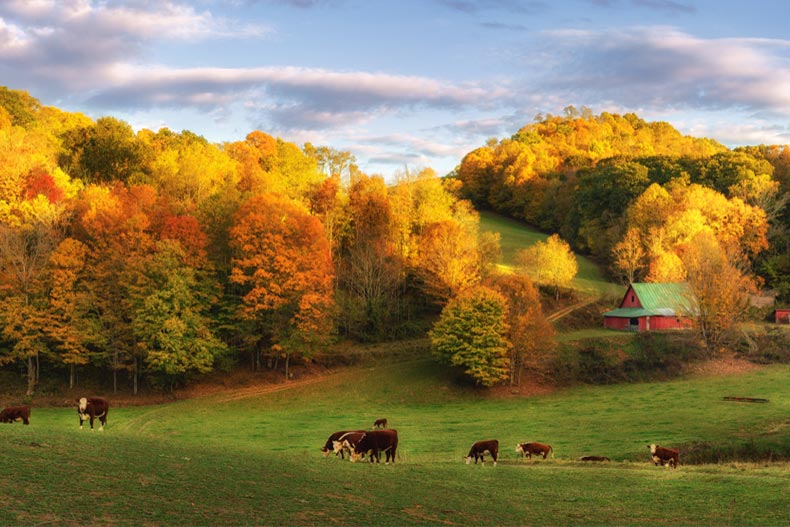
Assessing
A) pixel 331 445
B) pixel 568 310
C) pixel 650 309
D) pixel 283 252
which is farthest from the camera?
pixel 568 310

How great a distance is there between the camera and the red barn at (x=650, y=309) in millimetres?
71812

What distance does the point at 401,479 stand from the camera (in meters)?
Result: 20.7

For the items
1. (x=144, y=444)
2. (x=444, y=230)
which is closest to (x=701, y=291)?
(x=444, y=230)

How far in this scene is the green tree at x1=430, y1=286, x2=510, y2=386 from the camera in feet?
191

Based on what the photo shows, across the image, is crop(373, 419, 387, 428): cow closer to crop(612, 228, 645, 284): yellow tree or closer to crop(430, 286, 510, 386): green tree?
crop(430, 286, 510, 386): green tree

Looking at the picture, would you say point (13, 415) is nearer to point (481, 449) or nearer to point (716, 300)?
point (481, 449)

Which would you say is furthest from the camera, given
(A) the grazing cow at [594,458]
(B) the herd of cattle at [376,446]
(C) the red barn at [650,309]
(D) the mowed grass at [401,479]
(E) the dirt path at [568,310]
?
(E) the dirt path at [568,310]

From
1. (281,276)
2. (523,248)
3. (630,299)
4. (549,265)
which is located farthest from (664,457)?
(523,248)

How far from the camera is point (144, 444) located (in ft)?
73.9

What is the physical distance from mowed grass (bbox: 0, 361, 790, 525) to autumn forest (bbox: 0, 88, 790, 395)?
582 inches

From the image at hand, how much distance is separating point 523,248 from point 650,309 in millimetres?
30348

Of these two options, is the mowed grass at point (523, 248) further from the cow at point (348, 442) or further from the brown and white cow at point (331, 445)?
the cow at point (348, 442)

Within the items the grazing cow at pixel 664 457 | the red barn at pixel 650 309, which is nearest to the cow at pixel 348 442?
the grazing cow at pixel 664 457

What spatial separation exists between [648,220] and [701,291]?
87.9ft
